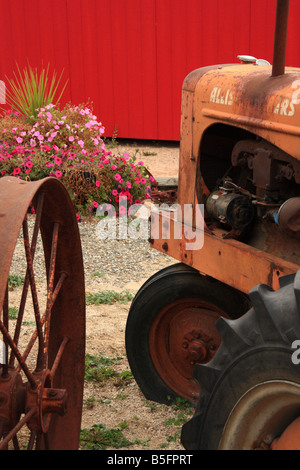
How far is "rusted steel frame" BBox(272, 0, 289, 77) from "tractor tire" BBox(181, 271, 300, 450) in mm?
975

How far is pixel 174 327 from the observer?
9.90 feet

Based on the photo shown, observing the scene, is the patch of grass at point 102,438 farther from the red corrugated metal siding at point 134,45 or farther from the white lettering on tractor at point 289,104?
the red corrugated metal siding at point 134,45

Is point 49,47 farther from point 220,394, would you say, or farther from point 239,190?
point 220,394

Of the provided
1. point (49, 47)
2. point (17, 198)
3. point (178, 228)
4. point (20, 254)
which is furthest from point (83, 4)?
point (17, 198)

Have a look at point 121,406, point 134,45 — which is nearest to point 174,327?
point 121,406

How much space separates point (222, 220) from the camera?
106 inches

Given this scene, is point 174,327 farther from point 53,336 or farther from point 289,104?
point 289,104

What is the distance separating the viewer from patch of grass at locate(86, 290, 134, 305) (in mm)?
4297

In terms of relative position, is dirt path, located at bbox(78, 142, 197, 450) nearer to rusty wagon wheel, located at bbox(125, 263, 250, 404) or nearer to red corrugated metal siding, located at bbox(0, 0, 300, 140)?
rusty wagon wheel, located at bbox(125, 263, 250, 404)

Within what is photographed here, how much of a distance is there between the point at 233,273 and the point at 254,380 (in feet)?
2.71

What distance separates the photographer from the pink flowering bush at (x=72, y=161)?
5926 mm

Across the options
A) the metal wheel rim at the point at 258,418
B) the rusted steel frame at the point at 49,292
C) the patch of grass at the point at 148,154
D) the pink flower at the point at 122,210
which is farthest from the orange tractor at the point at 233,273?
the patch of grass at the point at 148,154

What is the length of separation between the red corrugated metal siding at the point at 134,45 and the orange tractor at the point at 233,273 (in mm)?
5948

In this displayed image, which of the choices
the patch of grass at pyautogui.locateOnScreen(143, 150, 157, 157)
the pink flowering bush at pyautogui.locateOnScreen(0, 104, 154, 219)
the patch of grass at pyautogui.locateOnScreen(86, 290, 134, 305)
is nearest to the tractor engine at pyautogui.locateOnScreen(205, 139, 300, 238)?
the patch of grass at pyautogui.locateOnScreen(86, 290, 134, 305)
